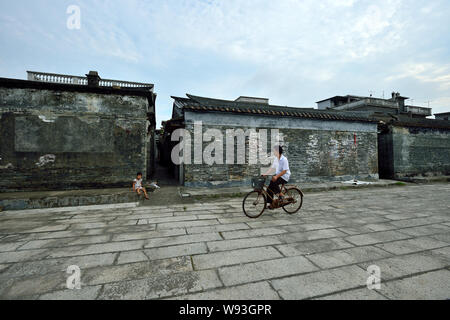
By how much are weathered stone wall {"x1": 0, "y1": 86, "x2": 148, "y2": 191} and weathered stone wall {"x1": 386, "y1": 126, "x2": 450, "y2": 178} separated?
1461 centimetres

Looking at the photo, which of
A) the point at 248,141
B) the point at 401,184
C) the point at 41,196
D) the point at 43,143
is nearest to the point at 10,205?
the point at 41,196

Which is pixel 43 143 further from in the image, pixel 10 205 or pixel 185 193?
pixel 185 193

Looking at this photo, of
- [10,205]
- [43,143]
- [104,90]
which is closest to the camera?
[10,205]

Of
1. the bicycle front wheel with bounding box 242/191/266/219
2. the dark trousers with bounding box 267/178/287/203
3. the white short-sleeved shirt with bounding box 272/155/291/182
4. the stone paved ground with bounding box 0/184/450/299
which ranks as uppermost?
the white short-sleeved shirt with bounding box 272/155/291/182

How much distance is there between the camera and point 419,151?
1259 cm

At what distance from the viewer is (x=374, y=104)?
2403 cm

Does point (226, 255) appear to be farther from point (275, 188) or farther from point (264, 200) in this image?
point (275, 188)

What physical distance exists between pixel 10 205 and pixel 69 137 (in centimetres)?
303

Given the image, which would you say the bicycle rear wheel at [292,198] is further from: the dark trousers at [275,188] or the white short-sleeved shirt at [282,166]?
the white short-sleeved shirt at [282,166]

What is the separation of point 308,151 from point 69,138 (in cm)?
1084

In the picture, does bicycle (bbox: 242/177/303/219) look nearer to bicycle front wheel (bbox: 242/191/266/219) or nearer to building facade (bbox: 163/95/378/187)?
bicycle front wheel (bbox: 242/191/266/219)

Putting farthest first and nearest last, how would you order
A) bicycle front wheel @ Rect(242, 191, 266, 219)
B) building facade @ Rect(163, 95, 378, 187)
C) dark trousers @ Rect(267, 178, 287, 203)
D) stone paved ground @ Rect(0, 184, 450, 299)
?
building facade @ Rect(163, 95, 378, 187)
dark trousers @ Rect(267, 178, 287, 203)
bicycle front wheel @ Rect(242, 191, 266, 219)
stone paved ground @ Rect(0, 184, 450, 299)

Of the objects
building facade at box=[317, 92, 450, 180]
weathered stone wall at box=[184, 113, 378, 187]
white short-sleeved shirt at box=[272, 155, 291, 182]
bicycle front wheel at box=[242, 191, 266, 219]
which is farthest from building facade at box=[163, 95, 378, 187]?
white short-sleeved shirt at box=[272, 155, 291, 182]

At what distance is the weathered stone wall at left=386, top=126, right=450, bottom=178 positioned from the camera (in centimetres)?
1208
